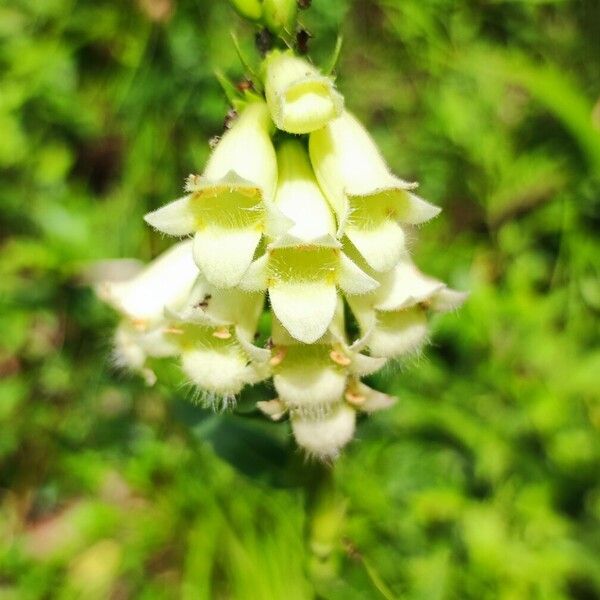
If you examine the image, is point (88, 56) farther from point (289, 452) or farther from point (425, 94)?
point (289, 452)

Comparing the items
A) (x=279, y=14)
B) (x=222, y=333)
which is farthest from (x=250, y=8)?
(x=222, y=333)

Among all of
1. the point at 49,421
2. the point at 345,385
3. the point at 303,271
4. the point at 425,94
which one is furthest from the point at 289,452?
the point at 425,94

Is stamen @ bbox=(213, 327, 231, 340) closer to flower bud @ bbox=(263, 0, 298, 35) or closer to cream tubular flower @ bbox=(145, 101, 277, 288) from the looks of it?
cream tubular flower @ bbox=(145, 101, 277, 288)

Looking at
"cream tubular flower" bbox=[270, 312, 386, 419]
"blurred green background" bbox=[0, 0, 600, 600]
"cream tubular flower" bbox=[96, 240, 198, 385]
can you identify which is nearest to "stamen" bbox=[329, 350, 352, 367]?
"cream tubular flower" bbox=[270, 312, 386, 419]

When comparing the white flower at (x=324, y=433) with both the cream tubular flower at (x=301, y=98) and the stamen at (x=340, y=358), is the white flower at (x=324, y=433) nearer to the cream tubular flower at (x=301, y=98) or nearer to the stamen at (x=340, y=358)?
the stamen at (x=340, y=358)

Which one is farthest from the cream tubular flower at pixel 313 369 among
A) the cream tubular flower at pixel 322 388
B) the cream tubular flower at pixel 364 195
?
the cream tubular flower at pixel 364 195

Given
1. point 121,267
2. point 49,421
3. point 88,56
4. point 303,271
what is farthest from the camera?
point 88,56

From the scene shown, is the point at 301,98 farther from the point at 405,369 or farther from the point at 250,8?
the point at 405,369
